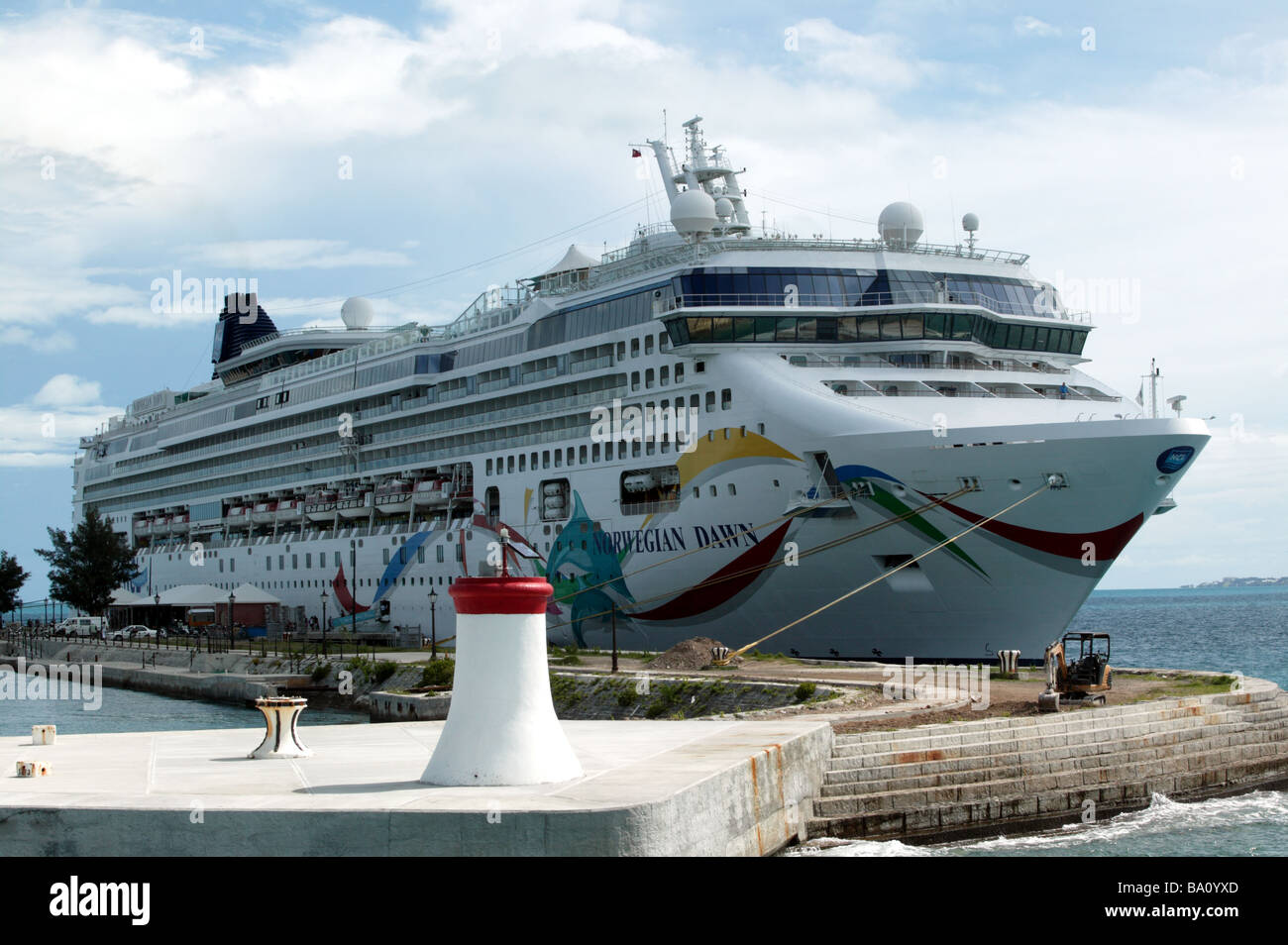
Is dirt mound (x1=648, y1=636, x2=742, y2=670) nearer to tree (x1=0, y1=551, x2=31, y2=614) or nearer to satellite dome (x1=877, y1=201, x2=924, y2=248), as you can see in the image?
satellite dome (x1=877, y1=201, x2=924, y2=248)

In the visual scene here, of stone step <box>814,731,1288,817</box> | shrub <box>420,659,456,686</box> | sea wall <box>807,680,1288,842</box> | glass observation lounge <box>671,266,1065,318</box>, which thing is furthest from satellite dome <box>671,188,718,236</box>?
stone step <box>814,731,1288,817</box>

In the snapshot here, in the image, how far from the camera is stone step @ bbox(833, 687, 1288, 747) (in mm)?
18966

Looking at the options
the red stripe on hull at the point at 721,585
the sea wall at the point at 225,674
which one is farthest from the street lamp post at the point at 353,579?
the red stripe on hull at the point at 721,585

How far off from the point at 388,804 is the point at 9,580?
9349 cm

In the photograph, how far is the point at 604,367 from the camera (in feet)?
139

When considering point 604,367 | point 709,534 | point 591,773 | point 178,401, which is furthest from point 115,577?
point 591,773

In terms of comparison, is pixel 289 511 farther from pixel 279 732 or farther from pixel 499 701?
pixel 499 701

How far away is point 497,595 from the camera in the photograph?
13.2 metres

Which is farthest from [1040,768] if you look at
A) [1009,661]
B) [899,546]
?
[899,546]

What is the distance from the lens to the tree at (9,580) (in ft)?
309

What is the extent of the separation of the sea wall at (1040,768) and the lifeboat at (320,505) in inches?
1797

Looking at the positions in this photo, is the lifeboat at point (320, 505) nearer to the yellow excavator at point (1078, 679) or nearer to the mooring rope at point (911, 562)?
the mooring rope at point (911, 562)
